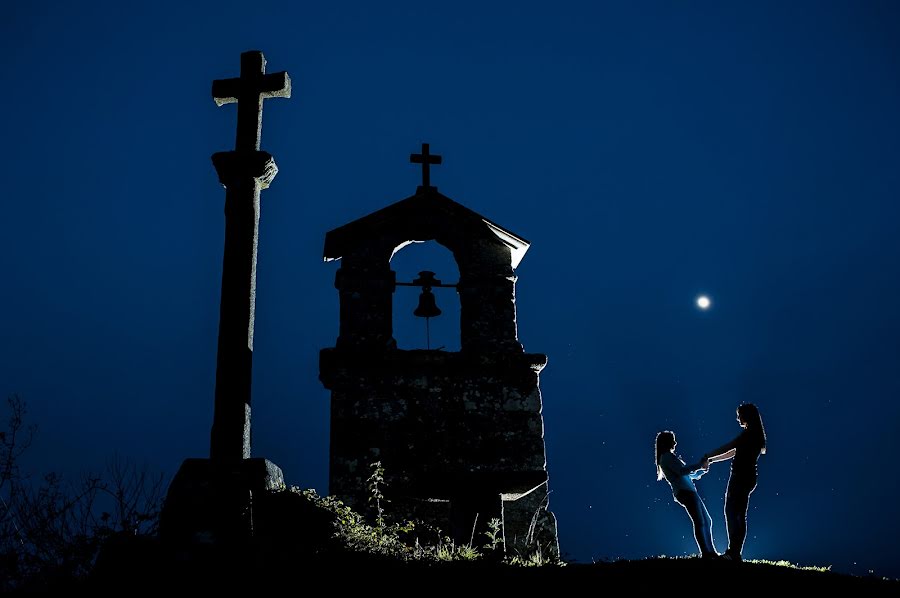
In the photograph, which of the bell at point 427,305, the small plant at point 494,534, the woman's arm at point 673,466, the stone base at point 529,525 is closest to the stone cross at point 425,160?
the bell at point 427,305

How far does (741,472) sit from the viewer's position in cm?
592

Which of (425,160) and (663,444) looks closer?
(663,444)

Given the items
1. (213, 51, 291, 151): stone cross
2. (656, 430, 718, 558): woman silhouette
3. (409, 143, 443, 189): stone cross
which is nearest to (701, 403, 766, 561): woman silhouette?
(656, 430, 718, 558): woman silhouette

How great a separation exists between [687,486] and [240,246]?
4.62m

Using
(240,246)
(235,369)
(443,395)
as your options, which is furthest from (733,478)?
(240,246)

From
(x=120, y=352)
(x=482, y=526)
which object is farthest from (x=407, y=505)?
(x=120, y=352)

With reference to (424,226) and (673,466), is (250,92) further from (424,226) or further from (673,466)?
(673,466)

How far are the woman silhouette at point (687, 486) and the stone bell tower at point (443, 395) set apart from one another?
1384mm

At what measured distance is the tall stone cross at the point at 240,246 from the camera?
584cm

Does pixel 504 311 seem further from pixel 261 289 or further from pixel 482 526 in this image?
pixel 261 289

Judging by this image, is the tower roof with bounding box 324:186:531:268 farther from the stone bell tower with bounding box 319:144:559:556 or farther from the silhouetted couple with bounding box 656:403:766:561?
the silhouetted couple with bounding box 656:403:766:561

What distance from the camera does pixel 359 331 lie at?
7.86 m

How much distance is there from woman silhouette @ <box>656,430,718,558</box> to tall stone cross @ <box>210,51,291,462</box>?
379 centimetres

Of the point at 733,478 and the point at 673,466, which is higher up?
the point at 673,466
